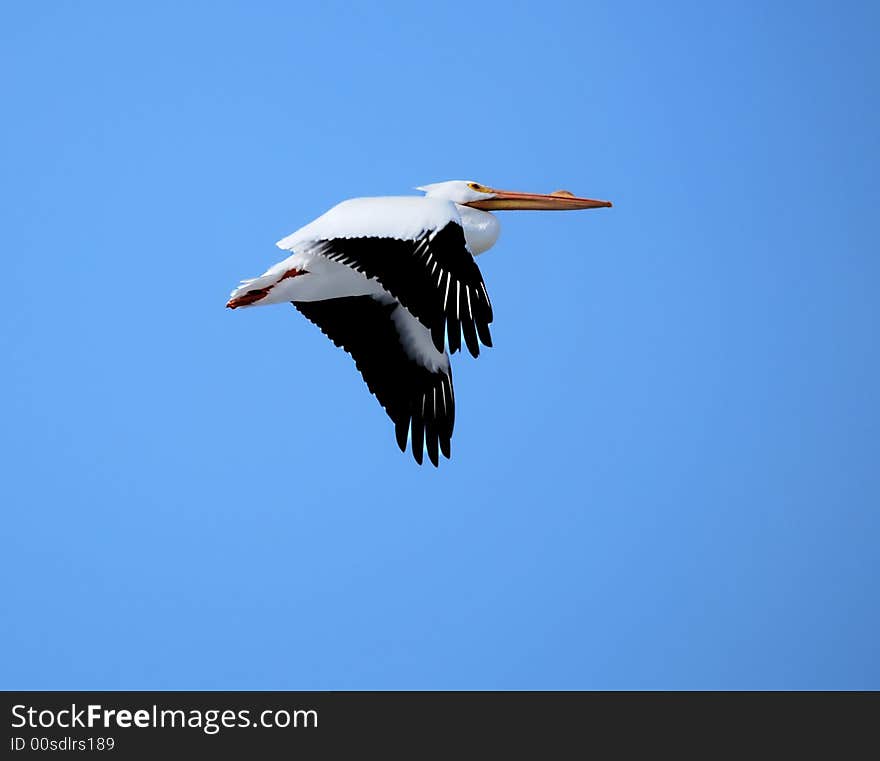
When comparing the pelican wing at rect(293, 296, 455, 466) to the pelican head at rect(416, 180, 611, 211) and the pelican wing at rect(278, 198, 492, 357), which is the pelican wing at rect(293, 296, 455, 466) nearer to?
the pelican head at rect(416, 180, 611, 211)

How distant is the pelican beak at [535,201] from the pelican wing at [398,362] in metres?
1.17

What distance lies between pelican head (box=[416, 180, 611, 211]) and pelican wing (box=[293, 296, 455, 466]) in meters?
1.06

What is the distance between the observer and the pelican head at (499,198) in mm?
12203

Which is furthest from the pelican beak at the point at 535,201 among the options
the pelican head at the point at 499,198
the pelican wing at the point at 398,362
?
the pelican wing at the point at 398,362

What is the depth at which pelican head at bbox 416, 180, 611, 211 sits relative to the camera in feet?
40.0

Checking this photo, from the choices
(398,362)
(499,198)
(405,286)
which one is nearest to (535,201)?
(499,198)

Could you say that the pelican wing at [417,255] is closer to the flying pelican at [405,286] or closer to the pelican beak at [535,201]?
the flying pelican at [405,286]

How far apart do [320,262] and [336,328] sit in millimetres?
1533

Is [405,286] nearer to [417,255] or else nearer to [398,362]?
[417,255]
